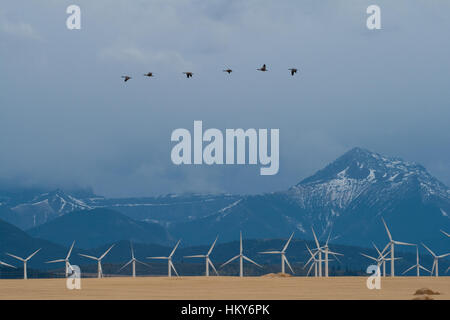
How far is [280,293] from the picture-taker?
144 metres
